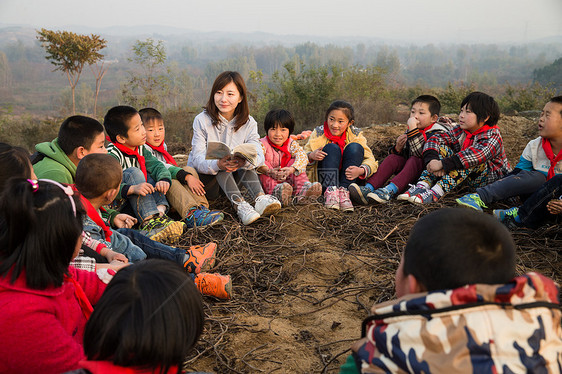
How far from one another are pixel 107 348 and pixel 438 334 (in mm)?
901

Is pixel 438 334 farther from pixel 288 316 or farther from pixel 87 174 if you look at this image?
pixel 87 174

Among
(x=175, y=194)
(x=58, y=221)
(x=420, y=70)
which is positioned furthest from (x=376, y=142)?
(x=420, y=70)

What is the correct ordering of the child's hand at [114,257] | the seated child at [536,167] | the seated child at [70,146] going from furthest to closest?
1. the seated child at [536,167]
2. the seated child at [70,146]
3. the child's hand at [114,257]

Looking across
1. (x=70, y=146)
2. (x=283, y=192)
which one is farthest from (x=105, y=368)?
(x=283, y=192)

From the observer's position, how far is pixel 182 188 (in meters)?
3.64

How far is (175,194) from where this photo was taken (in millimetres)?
3592

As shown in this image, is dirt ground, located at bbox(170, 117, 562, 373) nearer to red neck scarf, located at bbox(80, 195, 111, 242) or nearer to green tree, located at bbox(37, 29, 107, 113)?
red neck scarf, located at bbox(80, 195, 111, 242)

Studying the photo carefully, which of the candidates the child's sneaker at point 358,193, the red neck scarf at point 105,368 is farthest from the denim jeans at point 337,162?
the red neck scarf at point 105,368

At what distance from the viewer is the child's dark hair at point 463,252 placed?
1079 millimetres

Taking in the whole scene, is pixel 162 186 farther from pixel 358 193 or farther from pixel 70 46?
pixel 70 46

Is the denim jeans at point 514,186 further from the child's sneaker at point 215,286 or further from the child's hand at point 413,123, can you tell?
the child's sneaker at point 215,286

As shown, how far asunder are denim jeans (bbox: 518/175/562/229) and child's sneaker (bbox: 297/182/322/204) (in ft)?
5.94

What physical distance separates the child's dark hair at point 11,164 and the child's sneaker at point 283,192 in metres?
2.27

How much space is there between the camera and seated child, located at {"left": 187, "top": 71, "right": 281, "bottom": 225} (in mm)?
3756
